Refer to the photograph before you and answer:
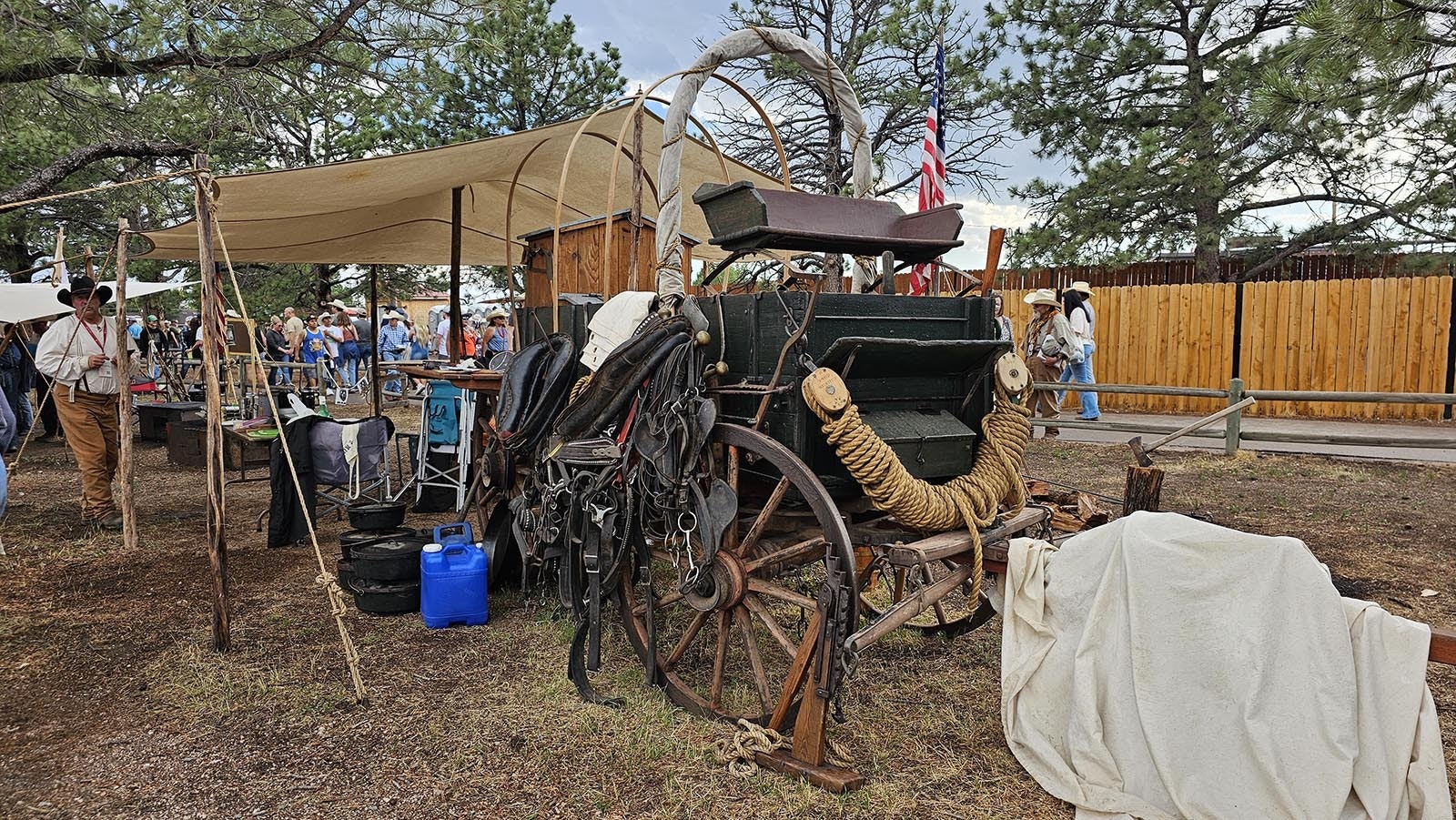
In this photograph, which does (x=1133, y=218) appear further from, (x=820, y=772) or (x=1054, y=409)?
(x=820, y=772)

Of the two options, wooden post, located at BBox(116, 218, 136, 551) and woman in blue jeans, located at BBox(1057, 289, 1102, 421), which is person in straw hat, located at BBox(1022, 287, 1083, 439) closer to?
woman in blue jeans, located at BBox(1057, 289, 1102, 421)

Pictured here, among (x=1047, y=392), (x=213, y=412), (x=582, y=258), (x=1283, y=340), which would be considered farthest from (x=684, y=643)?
(x=1283, y=340)

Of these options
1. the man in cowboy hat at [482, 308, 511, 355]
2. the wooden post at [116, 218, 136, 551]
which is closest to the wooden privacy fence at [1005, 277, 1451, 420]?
the man in cowboy hat at [482, 308, 511, 355]

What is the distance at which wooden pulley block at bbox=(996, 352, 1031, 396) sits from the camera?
3197 mm

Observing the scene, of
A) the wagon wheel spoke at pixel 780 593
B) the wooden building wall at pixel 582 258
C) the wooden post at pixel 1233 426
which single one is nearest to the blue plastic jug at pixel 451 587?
the wagon wheel spoke at pixel 780 593

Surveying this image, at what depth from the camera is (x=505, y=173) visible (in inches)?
235

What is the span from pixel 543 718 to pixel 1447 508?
22.7ft

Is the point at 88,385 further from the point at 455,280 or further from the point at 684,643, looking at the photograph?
the point at 684,643

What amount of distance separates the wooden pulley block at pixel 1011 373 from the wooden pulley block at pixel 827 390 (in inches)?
32.9

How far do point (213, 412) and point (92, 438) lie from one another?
3.41 m

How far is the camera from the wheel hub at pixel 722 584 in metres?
2.96

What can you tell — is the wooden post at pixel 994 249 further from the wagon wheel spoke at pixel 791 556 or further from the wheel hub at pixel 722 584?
the wheel hub at pixel 722 584

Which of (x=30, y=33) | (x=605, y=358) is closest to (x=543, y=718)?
(x=605, y=358)

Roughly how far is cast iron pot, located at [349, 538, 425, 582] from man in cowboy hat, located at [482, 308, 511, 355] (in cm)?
786
